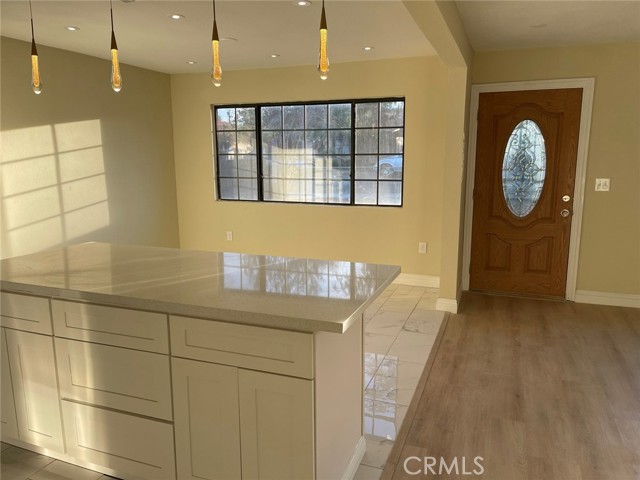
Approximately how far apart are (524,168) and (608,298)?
4.78 ft

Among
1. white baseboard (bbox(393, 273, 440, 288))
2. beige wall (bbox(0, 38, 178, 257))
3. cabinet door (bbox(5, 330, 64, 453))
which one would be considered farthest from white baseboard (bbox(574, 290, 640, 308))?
beige wall (bbox(0, 38, 178, 257))

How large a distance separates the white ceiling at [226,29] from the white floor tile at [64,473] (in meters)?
2.76

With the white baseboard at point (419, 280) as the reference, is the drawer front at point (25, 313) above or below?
above

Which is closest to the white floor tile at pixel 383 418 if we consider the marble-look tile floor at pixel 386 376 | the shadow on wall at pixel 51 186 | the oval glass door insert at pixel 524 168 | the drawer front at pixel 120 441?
the marble-look tile floor at pixel 386 376

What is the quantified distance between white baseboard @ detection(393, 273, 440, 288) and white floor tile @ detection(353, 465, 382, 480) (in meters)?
3.20

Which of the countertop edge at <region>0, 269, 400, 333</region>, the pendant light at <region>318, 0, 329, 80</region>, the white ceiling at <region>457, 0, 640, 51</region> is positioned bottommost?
the countertop edge at <region>0, 269, 400, 333</region>

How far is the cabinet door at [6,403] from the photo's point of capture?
7.14 ft

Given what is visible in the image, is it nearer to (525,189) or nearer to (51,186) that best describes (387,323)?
(525,189)

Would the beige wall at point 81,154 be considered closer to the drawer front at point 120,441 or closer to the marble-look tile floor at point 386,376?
the marble-look tile floor at point 386,376

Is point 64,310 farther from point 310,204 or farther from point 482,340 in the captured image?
point 310,204

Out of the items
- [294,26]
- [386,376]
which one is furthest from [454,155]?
[386,376]

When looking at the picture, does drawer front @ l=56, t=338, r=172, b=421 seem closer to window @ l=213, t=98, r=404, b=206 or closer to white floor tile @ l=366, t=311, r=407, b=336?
white floor tile @ l=366, t=311, r=407, b=336

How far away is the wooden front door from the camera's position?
443 cm

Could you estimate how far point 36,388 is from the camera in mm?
2129
